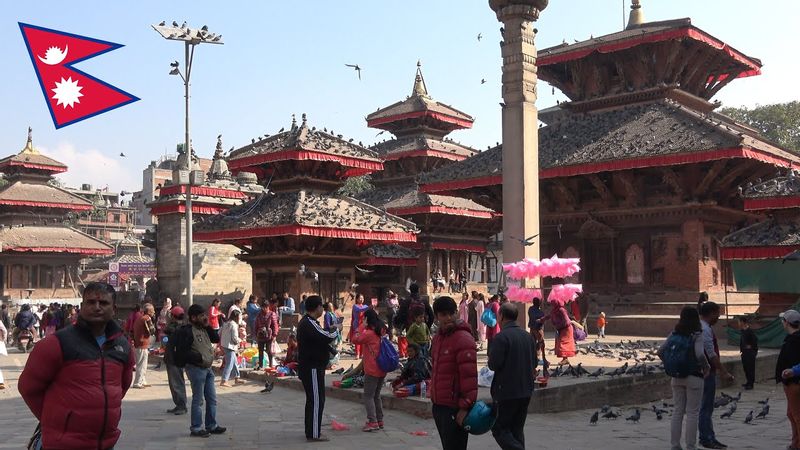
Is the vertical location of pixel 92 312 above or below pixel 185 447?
above

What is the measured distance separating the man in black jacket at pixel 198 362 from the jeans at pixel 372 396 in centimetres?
194

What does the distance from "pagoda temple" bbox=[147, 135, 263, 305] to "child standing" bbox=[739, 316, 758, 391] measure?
2379 centimetres

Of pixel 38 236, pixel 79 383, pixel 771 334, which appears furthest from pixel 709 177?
pixel 38 236

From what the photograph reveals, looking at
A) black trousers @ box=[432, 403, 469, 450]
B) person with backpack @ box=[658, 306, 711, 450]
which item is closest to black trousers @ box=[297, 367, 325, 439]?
black trousers @ box=[432, 403, 469, 450]

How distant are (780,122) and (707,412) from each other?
59945 mm

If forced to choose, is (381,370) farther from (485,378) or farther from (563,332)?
(563,332)

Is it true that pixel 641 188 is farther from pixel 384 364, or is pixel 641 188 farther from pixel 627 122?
pixel 384 364

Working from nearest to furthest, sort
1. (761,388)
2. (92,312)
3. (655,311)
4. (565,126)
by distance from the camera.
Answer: (92,312) → (761,388) → (655,311) → (565,126)

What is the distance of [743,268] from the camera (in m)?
22.5

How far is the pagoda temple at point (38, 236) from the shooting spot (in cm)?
4906

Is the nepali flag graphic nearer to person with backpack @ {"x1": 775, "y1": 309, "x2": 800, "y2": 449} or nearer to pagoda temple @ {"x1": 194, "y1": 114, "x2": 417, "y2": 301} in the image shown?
person with backpack @ {"x1": 775, "y1": 309, "x2": 800, "y2": 449}

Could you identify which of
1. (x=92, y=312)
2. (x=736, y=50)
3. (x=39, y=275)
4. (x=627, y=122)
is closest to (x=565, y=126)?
(x=627, y=122)

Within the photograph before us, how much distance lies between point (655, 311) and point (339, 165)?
11.8 meters

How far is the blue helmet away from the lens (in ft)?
21.9
